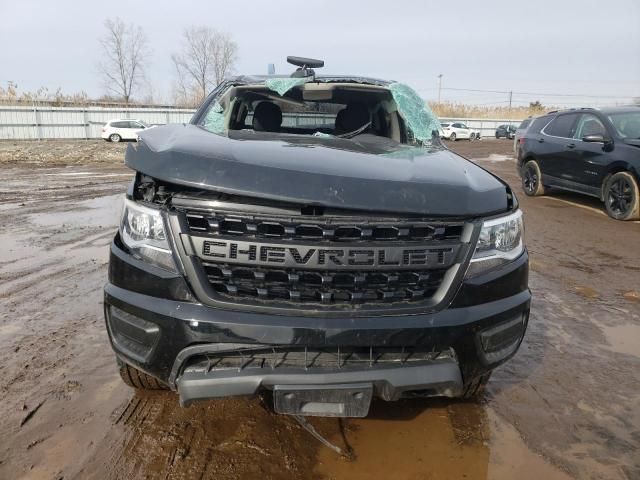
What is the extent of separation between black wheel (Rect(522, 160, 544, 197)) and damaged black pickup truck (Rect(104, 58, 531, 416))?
8.54 meters

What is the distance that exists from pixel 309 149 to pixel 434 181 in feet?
2.23

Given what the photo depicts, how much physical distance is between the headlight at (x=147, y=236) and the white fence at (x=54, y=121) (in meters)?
33.2

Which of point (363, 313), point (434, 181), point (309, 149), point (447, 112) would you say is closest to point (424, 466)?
point (363, 313)

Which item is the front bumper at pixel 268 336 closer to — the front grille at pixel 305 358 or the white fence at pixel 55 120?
the front grille at pixel 305 358

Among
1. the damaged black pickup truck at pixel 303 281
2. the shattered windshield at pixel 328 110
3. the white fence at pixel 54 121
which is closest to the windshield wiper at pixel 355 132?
the shattered windshield at pixel 328 110

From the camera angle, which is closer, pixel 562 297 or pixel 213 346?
pixel 213 346

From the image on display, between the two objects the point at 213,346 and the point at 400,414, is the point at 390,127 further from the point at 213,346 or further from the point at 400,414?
the point at 213,346

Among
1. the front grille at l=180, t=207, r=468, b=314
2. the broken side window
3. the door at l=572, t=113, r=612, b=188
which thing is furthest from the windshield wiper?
the door at l=572, t=113, r=612, b=188

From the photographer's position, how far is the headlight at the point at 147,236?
1927mm

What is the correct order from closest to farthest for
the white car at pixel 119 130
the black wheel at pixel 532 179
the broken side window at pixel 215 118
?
the broken side window at pixel 215 118 < the black wheel at pixel 532 179 < the white car at pixel 119 130

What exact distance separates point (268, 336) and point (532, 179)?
9.52 m

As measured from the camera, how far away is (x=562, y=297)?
433 centimetres

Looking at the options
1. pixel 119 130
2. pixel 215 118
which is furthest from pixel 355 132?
pixel 119 130

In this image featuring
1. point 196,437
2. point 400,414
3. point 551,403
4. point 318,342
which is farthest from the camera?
point 551,403
